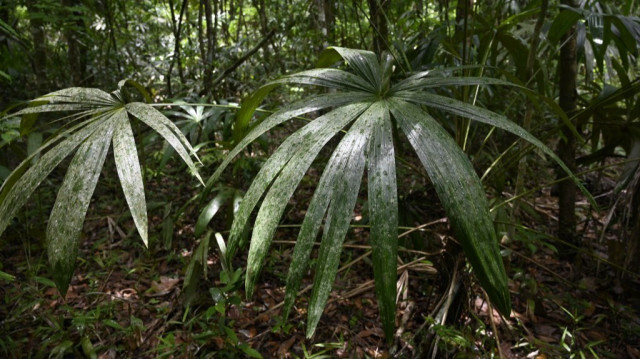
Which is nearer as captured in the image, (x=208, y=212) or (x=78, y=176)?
(x=78, y=176)

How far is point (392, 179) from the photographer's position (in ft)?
1.79

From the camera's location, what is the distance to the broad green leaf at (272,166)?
0.60 m

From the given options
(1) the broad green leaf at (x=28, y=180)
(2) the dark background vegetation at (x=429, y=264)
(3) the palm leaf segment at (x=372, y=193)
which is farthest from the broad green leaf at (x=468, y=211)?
(1) the broad green leaf at (x=28, y=180)

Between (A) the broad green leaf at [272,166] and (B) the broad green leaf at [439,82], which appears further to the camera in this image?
(B) the broad green leaf at [439,82]

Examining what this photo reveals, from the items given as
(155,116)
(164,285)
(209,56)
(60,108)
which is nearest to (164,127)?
(155,116)

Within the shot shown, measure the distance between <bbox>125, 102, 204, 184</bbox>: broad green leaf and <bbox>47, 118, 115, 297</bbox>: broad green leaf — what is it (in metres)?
0.11

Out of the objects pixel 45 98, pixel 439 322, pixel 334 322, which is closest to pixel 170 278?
pixel 334 322

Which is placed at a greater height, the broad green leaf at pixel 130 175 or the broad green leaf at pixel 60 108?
the broad green leaf at pixel 60 108

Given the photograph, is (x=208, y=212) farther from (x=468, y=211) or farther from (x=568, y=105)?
(x=568, y=105)

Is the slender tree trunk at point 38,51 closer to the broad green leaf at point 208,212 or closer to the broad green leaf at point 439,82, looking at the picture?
the broad green leaf at point 208,212

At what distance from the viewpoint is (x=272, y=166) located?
0.62 meters

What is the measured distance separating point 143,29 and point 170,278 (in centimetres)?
226

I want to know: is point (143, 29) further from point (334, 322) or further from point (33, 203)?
point (334, 322)

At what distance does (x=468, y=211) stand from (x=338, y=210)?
0.57ft
